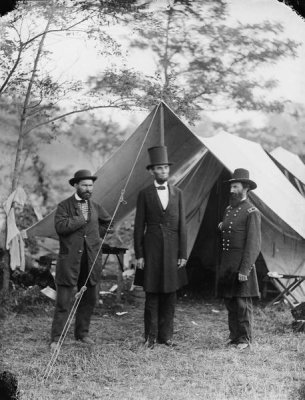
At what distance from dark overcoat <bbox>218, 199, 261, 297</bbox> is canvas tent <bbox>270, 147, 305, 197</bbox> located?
368 centimetres

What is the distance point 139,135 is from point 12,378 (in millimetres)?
3440

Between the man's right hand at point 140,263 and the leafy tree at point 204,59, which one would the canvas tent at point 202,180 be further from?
the leafy tree at point 204,59

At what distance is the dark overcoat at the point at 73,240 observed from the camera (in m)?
4.80

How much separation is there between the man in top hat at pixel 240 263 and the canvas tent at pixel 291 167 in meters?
3.65

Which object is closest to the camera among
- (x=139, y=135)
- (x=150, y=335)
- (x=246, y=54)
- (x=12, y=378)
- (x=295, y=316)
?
(x=12, y=378)

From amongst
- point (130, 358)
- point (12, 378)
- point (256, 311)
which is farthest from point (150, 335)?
point (256, 311)

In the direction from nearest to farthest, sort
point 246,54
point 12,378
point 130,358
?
1. point 12,378
2. point 130,358
3. point 246,54

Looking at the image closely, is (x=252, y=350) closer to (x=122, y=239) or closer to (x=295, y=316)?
(x=295, y=316)

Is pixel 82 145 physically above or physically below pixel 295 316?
above

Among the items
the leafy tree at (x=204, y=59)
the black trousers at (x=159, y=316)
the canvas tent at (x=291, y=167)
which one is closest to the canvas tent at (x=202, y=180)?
the canvas tent at (x=291, y=167)

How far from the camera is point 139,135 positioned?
243 inches

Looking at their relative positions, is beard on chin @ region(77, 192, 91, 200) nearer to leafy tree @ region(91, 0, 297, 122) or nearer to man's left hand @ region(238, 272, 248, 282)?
man's left hand @ region(238, 272, 248, 282)

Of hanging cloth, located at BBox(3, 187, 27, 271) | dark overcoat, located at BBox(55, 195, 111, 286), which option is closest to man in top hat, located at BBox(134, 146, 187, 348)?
dark overcoat, located at BBox(55, 195, 111, 286)

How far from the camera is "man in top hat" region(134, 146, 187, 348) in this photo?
485 cm
